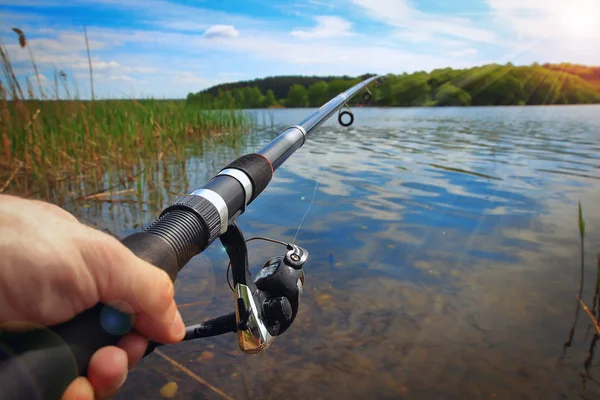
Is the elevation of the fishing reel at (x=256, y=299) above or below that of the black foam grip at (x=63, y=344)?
below

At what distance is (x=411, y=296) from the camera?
9.89ft

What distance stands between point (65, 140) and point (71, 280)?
5959 mm

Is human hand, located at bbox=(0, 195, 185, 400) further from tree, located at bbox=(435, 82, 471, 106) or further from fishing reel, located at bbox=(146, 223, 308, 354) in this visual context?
tree, located at bbox=(435, 82, 471, 106)

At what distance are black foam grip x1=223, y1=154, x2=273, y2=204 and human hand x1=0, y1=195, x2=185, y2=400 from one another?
663 millimetres

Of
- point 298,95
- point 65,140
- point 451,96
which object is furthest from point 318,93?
point 65,140

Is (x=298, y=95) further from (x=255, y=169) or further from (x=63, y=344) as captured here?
(x=63, y=344)

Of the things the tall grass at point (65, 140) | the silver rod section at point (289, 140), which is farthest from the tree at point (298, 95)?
the silver rod section at point (289, 140)

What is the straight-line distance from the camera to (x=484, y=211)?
4.99 metres

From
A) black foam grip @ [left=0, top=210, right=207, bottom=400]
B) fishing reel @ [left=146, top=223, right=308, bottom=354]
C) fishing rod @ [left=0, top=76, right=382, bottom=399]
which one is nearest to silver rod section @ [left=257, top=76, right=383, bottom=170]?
fishing rod @ [left=0, top=76, right=382, bottom=399]

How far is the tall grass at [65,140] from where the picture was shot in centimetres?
455

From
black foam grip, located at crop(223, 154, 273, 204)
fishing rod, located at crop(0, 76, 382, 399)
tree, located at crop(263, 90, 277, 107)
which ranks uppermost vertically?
black foam grip, located at crop(223, 154, 273, 204)

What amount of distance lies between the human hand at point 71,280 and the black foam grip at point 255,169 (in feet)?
2.18

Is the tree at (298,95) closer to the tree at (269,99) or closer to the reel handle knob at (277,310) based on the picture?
the tree at (269,99)

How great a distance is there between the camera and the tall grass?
14.9 feet
